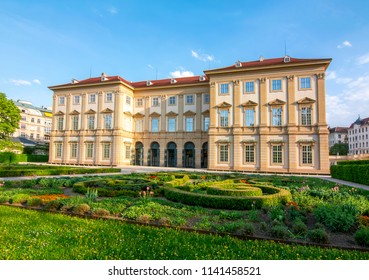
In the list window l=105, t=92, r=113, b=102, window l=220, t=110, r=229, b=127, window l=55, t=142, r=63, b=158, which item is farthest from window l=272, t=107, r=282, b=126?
window l=55, t=142, r=63, b=158

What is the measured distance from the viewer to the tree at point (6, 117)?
35562 millimetres

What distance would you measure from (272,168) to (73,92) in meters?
34.5

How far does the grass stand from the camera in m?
4.20

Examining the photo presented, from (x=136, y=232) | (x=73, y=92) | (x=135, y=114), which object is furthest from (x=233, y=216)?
(x=73, y=92)

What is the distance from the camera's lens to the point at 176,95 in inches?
1478

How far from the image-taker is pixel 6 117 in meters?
36.8

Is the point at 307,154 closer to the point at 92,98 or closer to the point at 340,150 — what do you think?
the point at 92,98

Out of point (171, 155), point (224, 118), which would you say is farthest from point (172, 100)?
point (224, 118)

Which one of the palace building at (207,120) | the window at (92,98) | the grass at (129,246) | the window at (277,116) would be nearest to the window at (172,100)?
the palace building at (207,120)

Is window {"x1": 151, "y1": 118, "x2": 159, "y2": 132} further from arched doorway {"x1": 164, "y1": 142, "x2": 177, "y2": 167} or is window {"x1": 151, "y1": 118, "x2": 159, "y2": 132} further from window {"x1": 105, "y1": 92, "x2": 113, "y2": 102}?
window {"x1": 105, "y1": 92, "x2": 113, "y2": 102}

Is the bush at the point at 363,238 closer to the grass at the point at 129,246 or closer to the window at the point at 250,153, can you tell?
the grass at the point at 129,246

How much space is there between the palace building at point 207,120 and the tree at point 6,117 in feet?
19.2

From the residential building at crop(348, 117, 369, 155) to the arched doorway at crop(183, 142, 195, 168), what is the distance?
272 feet

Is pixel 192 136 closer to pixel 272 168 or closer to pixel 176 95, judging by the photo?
pixel 176 95
